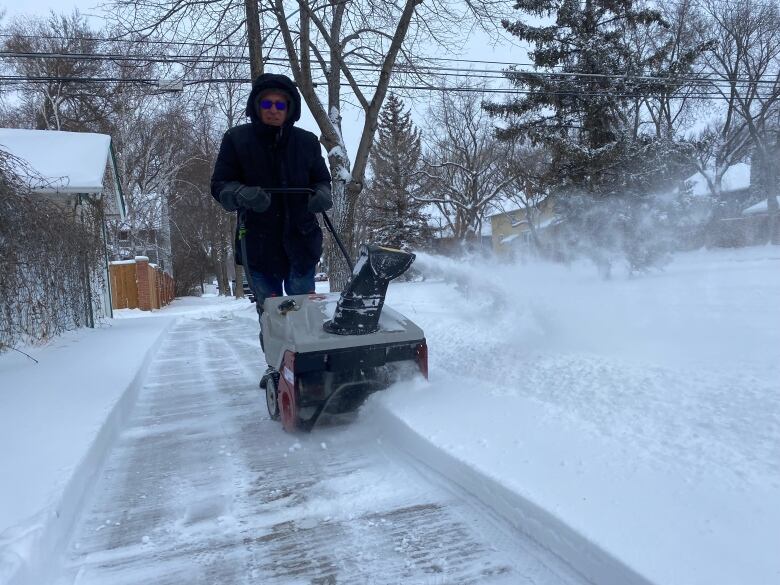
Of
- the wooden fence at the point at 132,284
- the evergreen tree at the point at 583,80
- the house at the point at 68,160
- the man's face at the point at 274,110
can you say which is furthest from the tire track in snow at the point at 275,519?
the wooden fence at the point at 132,284

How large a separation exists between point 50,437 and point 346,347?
1.73m

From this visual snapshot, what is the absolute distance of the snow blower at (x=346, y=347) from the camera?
10.2 feet

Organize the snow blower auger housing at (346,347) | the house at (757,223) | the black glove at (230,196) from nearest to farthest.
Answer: the snow blower auger housing at (346,347) < the black glove at (230,196) < the house at (757,223)

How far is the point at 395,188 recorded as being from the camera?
3212 cm

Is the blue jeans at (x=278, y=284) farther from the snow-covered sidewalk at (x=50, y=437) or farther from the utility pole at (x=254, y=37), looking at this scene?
the utility pole at (x=254, y=37)

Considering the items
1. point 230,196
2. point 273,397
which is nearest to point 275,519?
point 273,397

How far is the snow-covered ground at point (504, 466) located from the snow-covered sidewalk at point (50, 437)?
2 centimetres

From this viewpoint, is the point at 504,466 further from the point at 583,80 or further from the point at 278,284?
the point at 583,80

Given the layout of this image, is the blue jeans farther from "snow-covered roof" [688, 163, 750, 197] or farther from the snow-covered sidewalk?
"snow-covered roof" [688, 163, 750, 197]

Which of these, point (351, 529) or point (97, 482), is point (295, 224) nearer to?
point (97, 482)

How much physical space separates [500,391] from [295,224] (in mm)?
1912

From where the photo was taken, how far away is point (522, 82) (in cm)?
1766

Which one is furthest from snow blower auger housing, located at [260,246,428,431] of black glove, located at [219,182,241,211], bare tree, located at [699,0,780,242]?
bare tree, located at [699,0,780,242]

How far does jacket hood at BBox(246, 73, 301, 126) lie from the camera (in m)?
3.83
